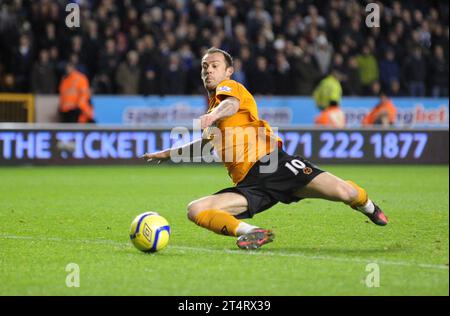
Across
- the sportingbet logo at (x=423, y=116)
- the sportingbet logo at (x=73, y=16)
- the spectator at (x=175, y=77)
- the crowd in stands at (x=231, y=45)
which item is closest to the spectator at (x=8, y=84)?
the crowd in stands at (x=231, y=45)

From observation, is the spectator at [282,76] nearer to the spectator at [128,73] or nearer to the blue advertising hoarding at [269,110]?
the blue advertising hoarding at [269,110]

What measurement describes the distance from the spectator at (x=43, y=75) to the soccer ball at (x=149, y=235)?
13.2 meters

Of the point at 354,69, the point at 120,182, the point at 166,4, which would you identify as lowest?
the point at 120,182

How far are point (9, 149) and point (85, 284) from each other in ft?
41.3

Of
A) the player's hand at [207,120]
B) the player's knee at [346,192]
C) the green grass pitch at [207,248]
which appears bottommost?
the green grass pitch at [207,248]

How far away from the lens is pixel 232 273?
21.6 feet

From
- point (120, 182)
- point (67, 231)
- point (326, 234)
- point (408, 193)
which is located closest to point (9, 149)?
point (120, 182)

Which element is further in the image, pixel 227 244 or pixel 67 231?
pixel 67 231

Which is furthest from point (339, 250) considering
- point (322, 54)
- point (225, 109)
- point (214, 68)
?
point (322, 54)

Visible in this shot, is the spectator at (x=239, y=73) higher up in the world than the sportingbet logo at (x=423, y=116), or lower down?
higher up

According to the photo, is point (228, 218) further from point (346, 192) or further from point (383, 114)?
point (383, 114)

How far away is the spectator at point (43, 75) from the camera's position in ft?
66.9

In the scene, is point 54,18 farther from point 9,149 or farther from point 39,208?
point 39,208

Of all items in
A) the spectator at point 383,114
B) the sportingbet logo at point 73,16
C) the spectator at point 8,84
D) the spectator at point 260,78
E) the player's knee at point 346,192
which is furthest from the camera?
the spectator at point 260,78
